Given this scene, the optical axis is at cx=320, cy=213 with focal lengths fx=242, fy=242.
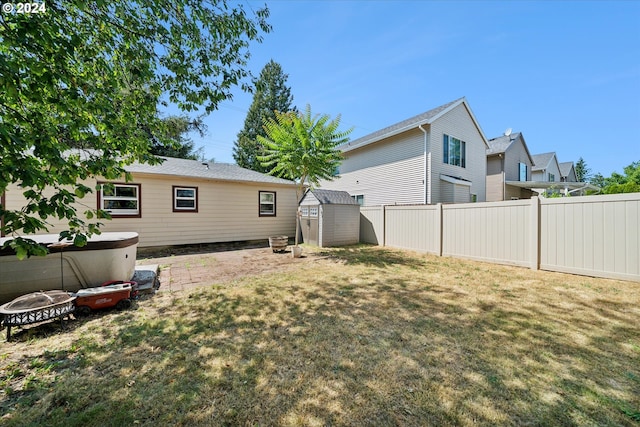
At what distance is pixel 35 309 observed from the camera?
3002 mm

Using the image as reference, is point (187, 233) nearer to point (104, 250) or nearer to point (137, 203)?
point (137, 203)

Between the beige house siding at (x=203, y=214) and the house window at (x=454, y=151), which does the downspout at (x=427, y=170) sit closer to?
the house window at (x=454, y=151)

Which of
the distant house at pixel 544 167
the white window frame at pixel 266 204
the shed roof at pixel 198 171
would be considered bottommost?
the white window frame at pixel 266 204

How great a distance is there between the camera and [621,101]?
44.8 ft

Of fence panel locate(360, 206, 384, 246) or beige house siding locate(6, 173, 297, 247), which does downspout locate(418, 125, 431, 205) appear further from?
beige house siding locate(6, 173, 297, 247)

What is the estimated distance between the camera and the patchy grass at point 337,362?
186cm

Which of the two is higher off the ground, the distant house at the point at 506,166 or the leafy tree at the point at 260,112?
the leafy tree at the point at 260,112

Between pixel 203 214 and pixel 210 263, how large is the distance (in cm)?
360

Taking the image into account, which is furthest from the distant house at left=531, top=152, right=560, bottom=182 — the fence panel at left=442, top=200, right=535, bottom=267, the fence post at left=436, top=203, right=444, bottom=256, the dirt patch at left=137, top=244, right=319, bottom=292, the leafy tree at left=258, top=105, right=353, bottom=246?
the dirt patch at left=137, top=244, right=319, bottom=292

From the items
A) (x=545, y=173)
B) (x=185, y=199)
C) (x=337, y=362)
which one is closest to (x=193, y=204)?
(x=185, y=199)

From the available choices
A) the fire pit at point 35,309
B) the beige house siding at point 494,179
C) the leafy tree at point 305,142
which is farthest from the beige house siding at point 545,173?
the fire pit at point 35,309

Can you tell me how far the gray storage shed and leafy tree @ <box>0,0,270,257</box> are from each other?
626cm

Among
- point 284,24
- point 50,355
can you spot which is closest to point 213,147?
point 284,24

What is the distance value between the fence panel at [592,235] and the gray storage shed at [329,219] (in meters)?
6.50
